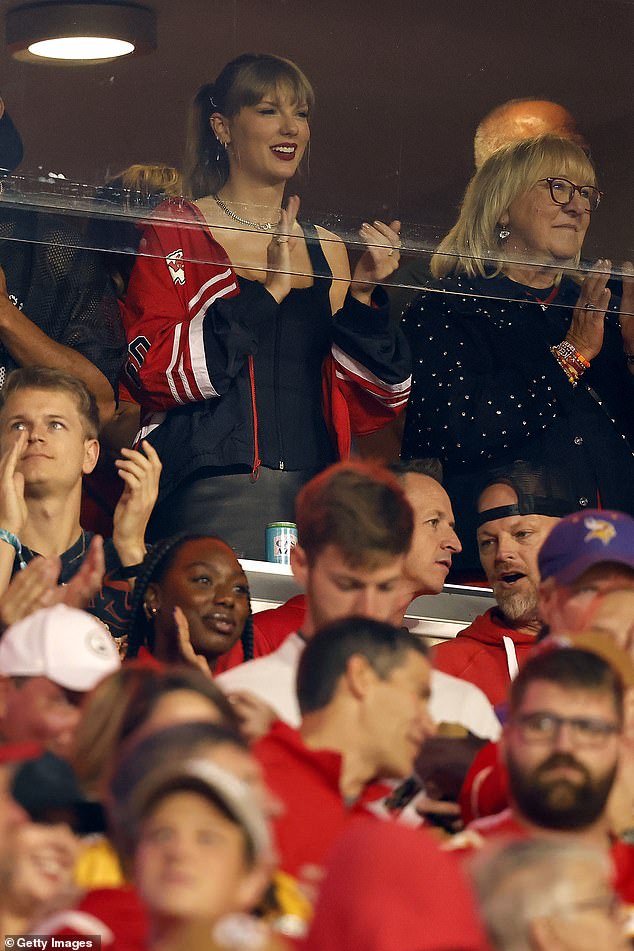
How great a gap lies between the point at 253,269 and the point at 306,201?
10.5 inches

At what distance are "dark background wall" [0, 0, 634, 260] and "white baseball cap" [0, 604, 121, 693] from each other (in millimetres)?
2016

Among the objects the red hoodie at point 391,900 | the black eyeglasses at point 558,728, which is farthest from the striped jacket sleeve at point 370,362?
the red hoodie at point 391,900

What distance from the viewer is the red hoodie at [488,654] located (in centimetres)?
418

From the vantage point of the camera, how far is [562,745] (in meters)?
2.61

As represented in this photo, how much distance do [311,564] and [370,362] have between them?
131 cm

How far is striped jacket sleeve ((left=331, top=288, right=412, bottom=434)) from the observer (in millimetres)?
4711

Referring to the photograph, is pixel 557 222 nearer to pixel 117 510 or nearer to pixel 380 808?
pixel 117 510

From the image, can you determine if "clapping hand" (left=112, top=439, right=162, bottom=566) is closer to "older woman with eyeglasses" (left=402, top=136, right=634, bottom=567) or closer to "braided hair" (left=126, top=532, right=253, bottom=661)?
"braided hair" (left=126, top=532, right=253, bottom=661)

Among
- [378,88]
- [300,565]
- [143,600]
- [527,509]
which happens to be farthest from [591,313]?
[300,565]

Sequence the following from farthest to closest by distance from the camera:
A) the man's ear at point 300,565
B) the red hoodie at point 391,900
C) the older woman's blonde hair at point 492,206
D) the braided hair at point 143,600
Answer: the older woman's blonde hair at point 492,206 < the braided hair at point 143,600 < the man's ear at point 300,565 < the red hoodie at point 391,900

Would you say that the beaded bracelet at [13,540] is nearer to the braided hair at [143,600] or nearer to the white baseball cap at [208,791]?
the braided hair at [143,600]

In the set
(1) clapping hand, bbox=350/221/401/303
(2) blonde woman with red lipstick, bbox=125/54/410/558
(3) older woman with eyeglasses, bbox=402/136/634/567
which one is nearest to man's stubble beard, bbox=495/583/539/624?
(3) older woman with eyeglasses, bbox=402/136/634/567

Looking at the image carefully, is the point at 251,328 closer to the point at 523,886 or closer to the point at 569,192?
the point at 569,192

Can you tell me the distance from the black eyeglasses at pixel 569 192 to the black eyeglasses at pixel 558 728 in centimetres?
266
